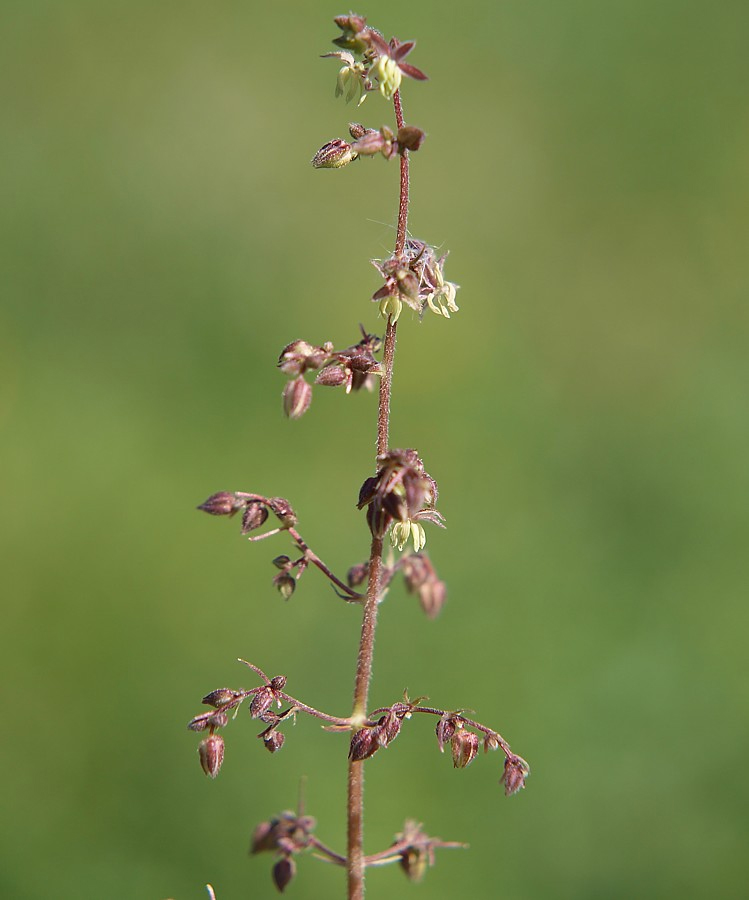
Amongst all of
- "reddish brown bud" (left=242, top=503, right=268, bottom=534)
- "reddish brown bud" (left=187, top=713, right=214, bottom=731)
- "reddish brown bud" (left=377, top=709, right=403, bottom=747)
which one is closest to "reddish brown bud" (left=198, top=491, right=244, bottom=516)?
"reddish brown bud" (left=242, top=503, right=268, bottom=534)

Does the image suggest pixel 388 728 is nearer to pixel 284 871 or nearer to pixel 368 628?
pixel 368 628

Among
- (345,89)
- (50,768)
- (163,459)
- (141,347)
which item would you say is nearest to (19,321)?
(141,347)

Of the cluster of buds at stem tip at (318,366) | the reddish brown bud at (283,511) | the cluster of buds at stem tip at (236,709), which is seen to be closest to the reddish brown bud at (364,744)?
the cluster of buds at stem tip at (236,709)

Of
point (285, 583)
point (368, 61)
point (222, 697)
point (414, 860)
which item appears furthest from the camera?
point (414, 860)

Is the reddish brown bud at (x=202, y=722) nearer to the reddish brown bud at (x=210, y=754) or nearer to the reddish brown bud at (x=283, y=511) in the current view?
the reddish brown bud at (x=210, y=754)

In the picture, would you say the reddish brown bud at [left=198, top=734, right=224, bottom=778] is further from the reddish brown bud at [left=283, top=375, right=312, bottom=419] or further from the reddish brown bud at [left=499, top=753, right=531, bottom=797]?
the reddish brown bud at [left=283, top=375, right=312, bottom=419]

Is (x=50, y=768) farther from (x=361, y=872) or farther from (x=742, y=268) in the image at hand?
(x=742, y=268)

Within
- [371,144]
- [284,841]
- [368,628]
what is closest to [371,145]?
[371,144]
